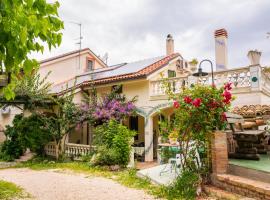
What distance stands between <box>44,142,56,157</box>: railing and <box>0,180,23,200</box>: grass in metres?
7.46

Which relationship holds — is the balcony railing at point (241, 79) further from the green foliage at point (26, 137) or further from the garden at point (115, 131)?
the green foliage at point (26, 137)

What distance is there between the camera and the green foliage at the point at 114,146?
42.4ft

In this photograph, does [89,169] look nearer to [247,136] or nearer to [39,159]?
[39,159]

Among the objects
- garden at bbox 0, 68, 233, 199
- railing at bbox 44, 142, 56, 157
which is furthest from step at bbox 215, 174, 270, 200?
railing at bbox 44, 142, 56, 157

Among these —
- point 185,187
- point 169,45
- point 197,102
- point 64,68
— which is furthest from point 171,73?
point 185,187

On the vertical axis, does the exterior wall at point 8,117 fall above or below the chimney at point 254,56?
below

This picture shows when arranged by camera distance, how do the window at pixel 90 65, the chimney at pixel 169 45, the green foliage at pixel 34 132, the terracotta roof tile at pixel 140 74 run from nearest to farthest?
1. the green foliage at pixel 34 132
2. the terracotta roof tile at pixel 140 74
3. the chimney at pixel 169 45
4. the window at pixel 90 65

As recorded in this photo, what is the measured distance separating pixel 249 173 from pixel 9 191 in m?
6.97

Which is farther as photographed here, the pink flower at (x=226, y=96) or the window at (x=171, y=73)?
the window at (x=171, y=73)

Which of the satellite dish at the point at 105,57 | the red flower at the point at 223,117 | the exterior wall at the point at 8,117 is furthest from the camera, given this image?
the satellite dish at the point at 105,57

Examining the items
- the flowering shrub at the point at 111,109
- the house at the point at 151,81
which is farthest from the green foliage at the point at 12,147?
the flowering shrub at the point at 111,109

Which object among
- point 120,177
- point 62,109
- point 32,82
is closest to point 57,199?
point 120,177

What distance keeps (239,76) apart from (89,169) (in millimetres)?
8284

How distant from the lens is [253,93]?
11.6 m
